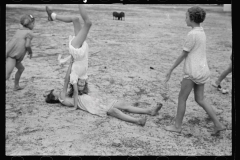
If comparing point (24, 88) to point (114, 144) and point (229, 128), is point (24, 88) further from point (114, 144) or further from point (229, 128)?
point (229, 128)

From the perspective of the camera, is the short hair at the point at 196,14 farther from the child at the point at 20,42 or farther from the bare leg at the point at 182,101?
the child at the point at 20,42

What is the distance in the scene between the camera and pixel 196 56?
326 centimetres

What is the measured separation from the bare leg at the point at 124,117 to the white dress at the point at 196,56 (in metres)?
0.85

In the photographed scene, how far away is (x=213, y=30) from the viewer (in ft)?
37.1

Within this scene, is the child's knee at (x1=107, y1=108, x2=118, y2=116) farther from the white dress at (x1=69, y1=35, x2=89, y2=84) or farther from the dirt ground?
the white dress at (x1=69, y1=35, x2=89, y2=84)

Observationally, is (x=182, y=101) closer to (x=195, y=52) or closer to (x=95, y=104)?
(x=195, y=52)

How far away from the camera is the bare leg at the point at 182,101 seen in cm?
336

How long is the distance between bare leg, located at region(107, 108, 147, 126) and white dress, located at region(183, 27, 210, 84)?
2.80 feet

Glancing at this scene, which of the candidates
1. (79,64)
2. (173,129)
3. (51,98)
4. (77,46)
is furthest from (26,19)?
(173,129)

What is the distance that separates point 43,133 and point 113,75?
2.49m

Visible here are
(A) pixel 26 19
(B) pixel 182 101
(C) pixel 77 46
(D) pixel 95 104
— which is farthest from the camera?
(A) pixel 26 19

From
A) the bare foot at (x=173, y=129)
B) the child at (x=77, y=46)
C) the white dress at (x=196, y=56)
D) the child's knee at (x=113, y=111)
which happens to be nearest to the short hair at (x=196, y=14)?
the white dress at (x=196, y=56)

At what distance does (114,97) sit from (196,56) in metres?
1.77
